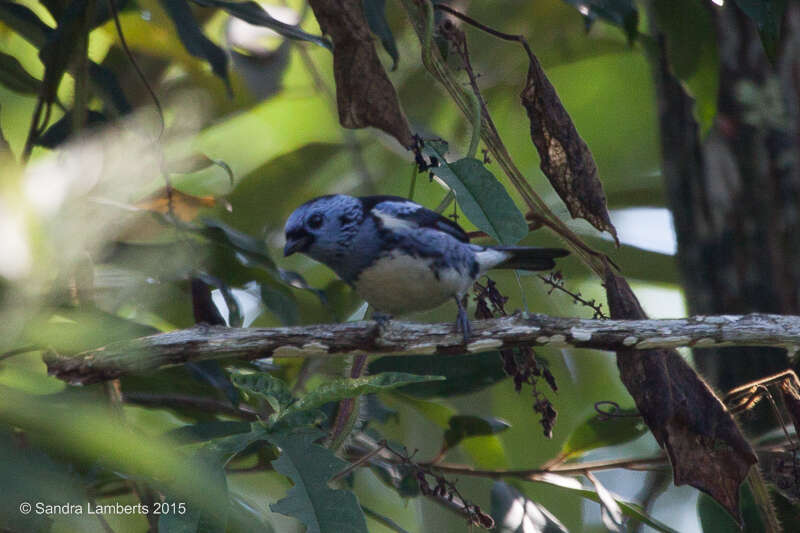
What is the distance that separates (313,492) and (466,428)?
1163 mm

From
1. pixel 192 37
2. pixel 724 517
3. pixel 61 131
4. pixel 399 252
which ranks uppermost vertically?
pixel 192 37

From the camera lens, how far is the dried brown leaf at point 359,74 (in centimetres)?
219

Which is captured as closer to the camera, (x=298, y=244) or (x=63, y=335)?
(x=63, y=335)

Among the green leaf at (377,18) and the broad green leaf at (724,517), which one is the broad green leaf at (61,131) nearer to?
the green leaf at (377,18)

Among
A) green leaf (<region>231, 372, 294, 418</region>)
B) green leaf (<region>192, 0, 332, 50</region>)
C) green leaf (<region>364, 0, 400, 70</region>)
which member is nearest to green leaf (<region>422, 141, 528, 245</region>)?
green leaf (<region>231, 372, 294, 418</region>)

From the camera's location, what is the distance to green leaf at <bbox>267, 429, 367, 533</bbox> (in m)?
1.47

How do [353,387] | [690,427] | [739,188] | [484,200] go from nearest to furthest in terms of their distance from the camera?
[353,387]
[484,200]
[690,427]
[739,188]

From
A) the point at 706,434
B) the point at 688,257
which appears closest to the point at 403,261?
the point at 706,434

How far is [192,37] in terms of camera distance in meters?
2.55

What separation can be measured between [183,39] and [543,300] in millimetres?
1973

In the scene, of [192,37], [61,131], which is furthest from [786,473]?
[61,131]

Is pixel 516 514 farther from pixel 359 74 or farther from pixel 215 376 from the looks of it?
pixel 359 74

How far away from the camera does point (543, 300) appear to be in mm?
3766

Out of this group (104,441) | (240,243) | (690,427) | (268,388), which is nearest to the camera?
(104,441)
